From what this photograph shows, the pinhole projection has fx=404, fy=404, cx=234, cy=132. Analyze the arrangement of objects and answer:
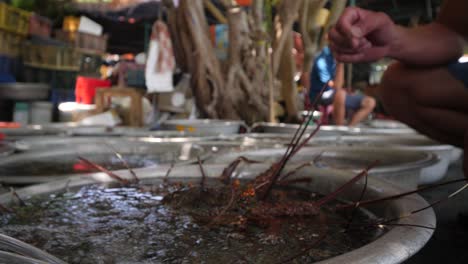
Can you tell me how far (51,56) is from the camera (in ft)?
28.2

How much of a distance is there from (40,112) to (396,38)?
23.2 feet

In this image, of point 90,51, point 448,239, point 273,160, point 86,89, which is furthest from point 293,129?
point 90,51

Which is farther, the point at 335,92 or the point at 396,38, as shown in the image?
the point at 335,92

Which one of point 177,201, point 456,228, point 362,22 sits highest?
point 362,22

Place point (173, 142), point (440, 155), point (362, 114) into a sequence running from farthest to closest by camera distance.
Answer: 1. point (362, 114)
2. point (173, 142)
3. point (440, 155)

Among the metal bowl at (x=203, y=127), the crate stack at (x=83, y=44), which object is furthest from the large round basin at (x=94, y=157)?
the crate stack at (x=83, y=44)

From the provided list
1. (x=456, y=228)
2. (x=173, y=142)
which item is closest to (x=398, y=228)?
(x=456, y=228)

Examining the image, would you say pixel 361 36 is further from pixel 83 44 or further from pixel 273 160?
pixel 83 44

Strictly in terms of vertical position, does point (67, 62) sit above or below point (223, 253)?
above

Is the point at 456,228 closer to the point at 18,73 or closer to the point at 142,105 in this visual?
the point at 142,105

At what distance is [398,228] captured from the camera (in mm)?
874

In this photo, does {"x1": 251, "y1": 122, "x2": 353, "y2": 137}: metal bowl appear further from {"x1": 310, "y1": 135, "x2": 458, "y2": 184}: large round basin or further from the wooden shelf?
the wooden shelf

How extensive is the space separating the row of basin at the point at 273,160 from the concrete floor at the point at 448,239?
170 millimetres

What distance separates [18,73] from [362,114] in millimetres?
6559
